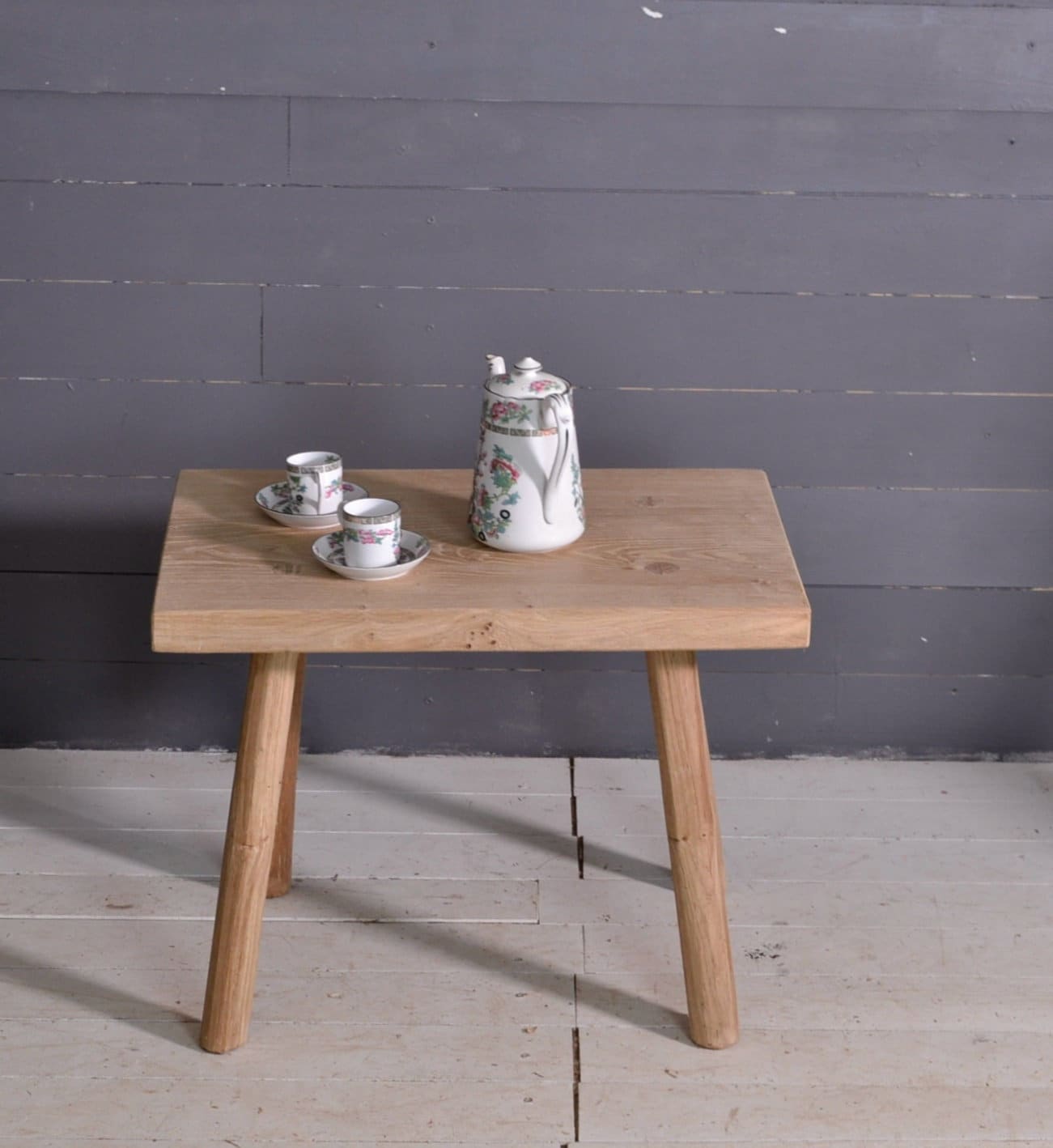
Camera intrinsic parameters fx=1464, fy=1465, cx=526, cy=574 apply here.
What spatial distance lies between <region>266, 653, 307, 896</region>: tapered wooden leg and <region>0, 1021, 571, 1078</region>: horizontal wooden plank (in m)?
0.23

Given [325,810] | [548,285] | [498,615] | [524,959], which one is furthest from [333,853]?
[548,285]

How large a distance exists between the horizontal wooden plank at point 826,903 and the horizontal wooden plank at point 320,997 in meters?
0.14

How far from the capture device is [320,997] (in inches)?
65.1

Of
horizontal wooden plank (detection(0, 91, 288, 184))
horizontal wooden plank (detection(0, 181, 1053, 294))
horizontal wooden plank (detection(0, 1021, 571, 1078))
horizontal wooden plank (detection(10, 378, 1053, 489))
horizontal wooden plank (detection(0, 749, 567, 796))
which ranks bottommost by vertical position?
horizontal wooden plank (detection(0, 749, 567, 796))

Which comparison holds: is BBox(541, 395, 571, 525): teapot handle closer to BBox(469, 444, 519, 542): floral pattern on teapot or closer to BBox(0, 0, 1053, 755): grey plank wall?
BBox(469, 444, 519, 542): floral pattern on teapot

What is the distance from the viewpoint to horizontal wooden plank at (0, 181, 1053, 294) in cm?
186

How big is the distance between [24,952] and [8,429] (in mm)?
690

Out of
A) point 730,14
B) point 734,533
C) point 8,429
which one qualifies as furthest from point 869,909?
point 8,429

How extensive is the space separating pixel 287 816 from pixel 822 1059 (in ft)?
2.26

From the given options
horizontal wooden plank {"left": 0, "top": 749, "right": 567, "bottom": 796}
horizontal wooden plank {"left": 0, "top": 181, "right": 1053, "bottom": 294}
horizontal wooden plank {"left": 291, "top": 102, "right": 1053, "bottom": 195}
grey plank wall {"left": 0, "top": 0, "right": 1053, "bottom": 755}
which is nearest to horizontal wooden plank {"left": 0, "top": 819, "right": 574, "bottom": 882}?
horizontal wooden plank {"left": 0, "top": 749, "right": 567, "bottom": 796}

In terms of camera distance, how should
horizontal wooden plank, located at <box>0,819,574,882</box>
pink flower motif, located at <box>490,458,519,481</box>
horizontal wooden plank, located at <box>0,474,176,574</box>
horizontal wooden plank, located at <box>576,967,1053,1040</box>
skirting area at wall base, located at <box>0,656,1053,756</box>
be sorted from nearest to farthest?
pink flower motif, located at <box>490,458,519,481</box>, horizontal wooden plank, located at <box>576,967,1053,1040</box>, horizontal wooden plank, located at <box>0,819,574,882</box>, horizontal wooden plank, located at <box>0,474,176,574</box>, skirting area at wall base, located at <box>0,656,1053,756</box>

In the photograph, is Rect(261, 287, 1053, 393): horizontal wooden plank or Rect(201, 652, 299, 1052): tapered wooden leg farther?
Rect(261, 287, 1053, 393): horizontal wooden plank

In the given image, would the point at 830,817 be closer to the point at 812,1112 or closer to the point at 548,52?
the point at 812,1112

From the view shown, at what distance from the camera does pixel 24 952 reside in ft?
5.62
